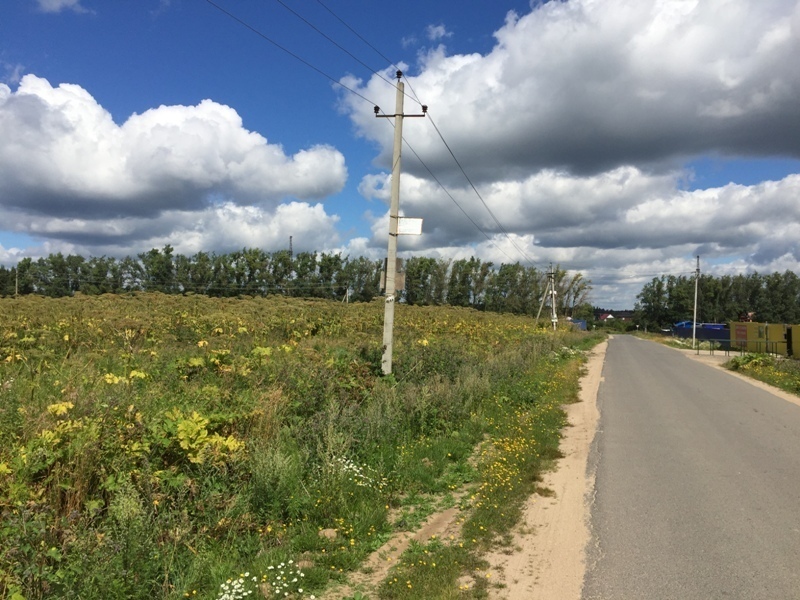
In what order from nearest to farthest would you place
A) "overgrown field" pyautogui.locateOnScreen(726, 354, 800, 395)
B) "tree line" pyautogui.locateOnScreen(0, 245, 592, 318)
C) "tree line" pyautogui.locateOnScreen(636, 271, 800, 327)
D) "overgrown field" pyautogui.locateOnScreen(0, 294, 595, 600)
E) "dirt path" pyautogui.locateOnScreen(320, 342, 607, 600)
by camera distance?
1. "overgrown field" pyautogui.locateOnScreen(0, 294, 595, 600)
2. "dirt path" pyautogui.locateOnScreen(320, 342, 607, 600)
3. "overgrown field" pyautogui.locateOnScreen(726, 354, 800, 395)
4. "tree line" pyautogui.locateOnScreen(0, 245, 592, 318)
5. "tree line" pyautogui.locateOnScreen(636, 271, 800, 327)

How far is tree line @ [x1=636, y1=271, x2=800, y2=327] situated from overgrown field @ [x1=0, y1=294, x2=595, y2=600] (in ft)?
380

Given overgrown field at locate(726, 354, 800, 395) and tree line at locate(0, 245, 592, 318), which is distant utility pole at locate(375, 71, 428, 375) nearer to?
overgrown field at locate(726, 354, 800, 395)

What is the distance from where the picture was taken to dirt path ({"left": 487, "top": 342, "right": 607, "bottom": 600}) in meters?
4.25

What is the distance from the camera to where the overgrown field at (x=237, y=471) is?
3.94m

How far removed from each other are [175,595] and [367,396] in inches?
236

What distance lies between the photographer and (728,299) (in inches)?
4550

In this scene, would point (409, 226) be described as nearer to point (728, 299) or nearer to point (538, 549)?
point (538, 549)

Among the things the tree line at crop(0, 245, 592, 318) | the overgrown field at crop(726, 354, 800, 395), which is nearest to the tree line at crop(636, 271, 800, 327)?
the tree line at crop(0, 245, 592, 318)

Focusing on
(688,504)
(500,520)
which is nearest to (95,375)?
(500,520)

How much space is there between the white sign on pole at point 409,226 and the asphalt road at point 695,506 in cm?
539

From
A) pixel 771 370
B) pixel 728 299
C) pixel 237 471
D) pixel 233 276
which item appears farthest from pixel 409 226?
pixel 728 299

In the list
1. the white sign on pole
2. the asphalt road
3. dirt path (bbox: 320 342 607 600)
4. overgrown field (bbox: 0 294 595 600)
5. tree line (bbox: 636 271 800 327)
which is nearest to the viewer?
overgrown field (bbox: 0 294 595 600)

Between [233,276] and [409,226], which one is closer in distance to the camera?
[409,226]

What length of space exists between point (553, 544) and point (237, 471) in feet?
10.7
